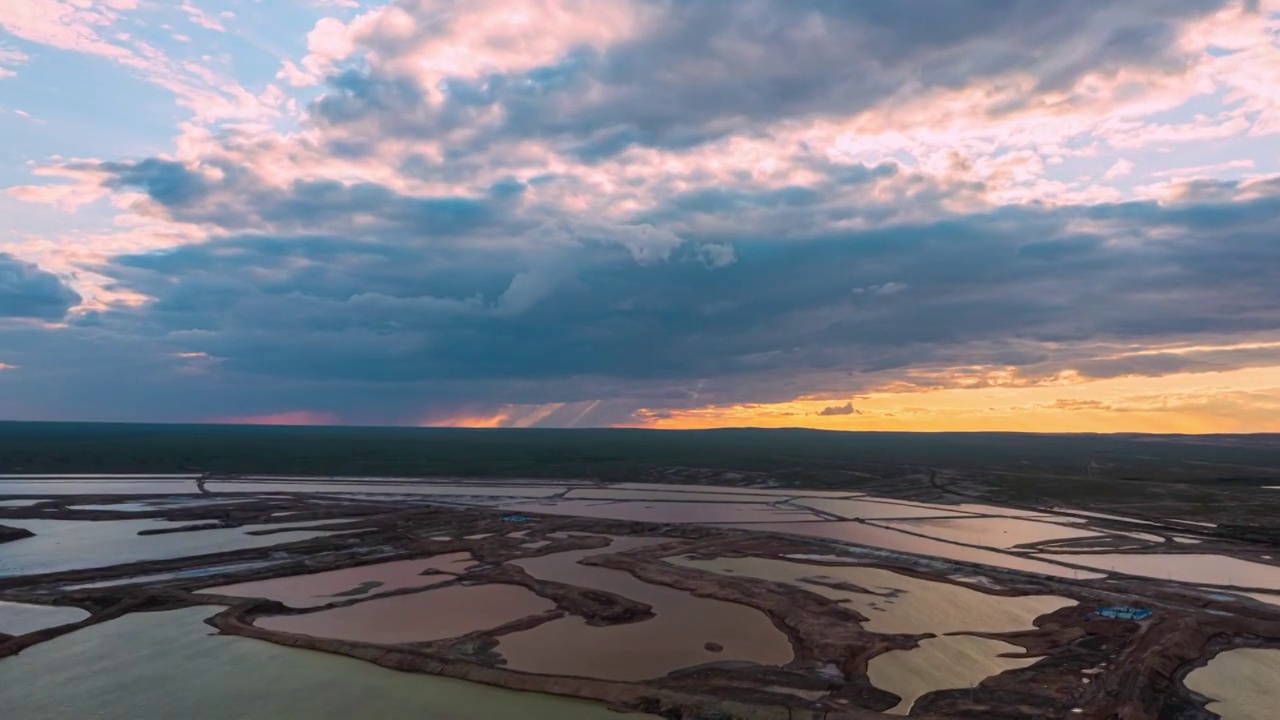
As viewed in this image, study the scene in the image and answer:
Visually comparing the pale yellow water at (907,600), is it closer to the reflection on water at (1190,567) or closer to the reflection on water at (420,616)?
the reflection on water at (1190,567)

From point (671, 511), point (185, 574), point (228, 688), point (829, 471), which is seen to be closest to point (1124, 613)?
point (228, 688)

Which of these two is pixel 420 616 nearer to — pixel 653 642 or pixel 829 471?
pixel 653 642

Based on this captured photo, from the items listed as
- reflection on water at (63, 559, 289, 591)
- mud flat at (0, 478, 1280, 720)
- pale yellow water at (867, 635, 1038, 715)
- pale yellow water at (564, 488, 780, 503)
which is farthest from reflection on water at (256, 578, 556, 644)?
pale yellow water at (564, 488, 780, 503)

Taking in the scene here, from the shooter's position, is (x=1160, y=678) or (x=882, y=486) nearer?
(x=1160, y=678)

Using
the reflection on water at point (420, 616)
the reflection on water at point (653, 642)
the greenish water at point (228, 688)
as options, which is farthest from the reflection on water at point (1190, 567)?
the greenish water at point (228, 688)

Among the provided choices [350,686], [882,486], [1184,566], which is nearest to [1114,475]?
[882,486]

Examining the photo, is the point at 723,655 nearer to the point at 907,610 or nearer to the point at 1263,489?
the point at 907,610
